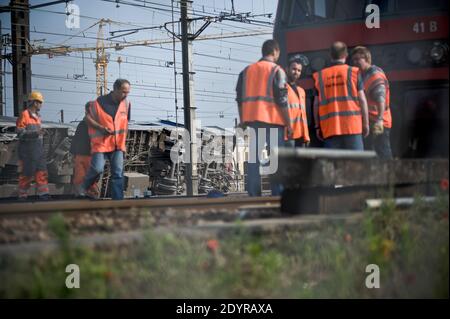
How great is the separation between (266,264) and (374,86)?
4454 mm

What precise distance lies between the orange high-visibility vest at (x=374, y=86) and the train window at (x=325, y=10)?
989mm

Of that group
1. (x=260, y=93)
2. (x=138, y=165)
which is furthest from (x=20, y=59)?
(x=260, y=93)

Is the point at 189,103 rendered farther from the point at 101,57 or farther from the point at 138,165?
the point at 138,165

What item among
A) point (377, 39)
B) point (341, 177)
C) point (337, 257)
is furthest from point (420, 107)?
point (337, 257)

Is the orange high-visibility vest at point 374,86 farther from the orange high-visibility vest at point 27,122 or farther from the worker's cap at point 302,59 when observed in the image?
the orange high-visibility vest at point 27,122

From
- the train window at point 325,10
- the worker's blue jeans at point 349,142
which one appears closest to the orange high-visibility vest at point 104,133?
the train window at point 325,10

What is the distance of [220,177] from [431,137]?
64.4 feet

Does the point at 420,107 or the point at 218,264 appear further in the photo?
the point at 420,107

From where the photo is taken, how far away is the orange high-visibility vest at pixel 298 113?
7.36 meters

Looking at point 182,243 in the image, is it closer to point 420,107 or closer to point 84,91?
point 420,107

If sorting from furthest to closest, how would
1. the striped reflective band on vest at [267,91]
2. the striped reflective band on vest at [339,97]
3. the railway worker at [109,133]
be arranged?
the railway worker at [109,133], the striped reflective band on vest at [267,91], the striped reflective band on vest at [339,97]

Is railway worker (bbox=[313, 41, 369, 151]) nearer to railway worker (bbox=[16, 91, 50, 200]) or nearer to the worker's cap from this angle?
the worker's cap

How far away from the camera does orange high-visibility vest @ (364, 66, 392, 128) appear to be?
6.98m
